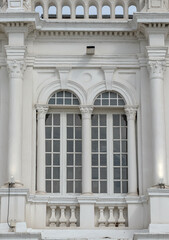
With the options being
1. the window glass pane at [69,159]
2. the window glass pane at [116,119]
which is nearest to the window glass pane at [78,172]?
the window glass pane at [69,159]

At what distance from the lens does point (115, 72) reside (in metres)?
30.3

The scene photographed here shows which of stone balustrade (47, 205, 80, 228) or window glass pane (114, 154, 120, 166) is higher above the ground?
window glass pane (114, 154, 120, 166)

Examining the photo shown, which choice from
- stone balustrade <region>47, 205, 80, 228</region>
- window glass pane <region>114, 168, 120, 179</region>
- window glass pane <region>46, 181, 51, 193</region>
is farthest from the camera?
window glass pane <region>114, 168, 120, 179</region>

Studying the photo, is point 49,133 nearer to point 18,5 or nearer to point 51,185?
point 51,185

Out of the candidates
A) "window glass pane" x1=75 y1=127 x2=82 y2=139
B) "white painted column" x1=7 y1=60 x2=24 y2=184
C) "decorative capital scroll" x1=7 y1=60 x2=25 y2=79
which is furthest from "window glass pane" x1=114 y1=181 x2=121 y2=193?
"decorative capital scroll" x1=7 y1=60 x2=25 y2=79

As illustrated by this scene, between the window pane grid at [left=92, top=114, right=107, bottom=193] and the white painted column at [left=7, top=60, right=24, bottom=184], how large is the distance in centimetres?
232

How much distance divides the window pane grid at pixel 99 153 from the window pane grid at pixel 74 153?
416 millimetres

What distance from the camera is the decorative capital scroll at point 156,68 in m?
29.6

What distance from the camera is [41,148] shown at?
29547mm

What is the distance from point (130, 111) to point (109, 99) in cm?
77

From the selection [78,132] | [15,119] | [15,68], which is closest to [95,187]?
[78,132]

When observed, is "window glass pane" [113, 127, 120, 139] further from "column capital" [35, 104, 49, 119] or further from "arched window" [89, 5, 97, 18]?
"arched window" [89, 5, 97, 18]

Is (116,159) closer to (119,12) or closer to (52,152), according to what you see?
(52,152)

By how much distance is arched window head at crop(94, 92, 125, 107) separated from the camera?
30.1 meters
